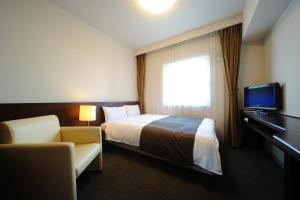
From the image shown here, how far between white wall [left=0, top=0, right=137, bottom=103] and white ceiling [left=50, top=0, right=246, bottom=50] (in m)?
0.27

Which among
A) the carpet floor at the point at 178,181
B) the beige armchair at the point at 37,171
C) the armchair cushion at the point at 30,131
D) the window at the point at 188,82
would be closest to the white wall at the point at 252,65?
the window at the point at 188,82

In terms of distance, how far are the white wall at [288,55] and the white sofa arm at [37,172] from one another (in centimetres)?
256

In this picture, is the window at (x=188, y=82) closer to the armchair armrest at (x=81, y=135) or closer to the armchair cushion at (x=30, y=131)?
the armchair armrest at (x=81, y=135)

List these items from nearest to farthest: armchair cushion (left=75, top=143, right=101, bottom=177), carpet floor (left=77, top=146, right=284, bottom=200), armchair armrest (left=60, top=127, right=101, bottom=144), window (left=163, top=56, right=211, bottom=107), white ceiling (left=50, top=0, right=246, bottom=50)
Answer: armchair cushion (left=75, top=143, right=101, bottom=177), carpet floor (left=77, top=146, right=284, bottom=200), armchair armrest (left=60, top=127, right=101, bottom=144), white ceiling (left=50, top=0, right=246, bottom=50), window (left=163, top=56, right=211, bottom=107)

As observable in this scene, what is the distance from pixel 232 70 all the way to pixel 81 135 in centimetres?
299

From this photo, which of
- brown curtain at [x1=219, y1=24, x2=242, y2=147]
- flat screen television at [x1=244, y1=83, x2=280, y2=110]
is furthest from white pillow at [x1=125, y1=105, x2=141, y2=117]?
flat screen television at [x1=244, y1=83, x2=280, y2=110]

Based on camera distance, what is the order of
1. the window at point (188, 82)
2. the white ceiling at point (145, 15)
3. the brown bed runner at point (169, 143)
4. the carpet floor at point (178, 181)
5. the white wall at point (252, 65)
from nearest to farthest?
the carpet floor at point (178, 181) → the brown bed runner at point (169, 143) → the white ceiling at point (145, 15) → the white wall at point (252, 65) → the window at point (188, 82)

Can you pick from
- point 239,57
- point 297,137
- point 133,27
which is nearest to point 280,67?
point 239,57

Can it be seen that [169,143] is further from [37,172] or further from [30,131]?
[30,131]

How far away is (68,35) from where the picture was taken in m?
2.20

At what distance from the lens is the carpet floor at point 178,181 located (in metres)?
1.26

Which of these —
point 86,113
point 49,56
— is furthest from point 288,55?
point 49,56

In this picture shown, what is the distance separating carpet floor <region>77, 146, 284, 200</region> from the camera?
1256 millimetres

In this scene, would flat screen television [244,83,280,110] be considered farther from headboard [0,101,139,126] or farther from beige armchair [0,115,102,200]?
headboard [0,101,139,126]
